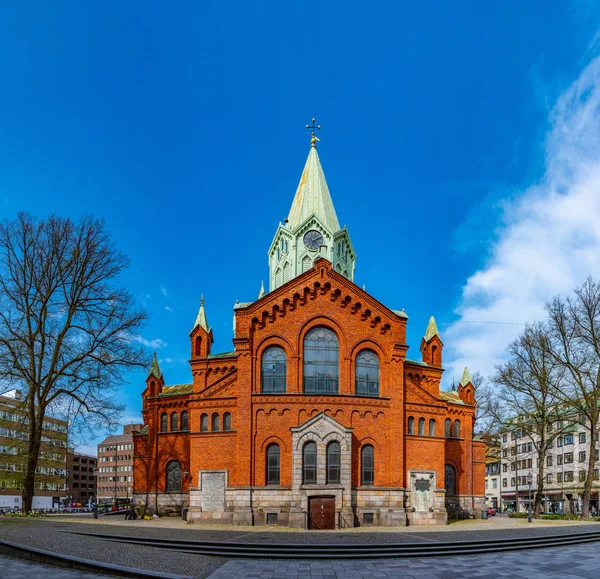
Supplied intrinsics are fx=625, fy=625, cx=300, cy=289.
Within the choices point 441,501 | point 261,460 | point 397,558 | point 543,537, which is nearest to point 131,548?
point 397,558

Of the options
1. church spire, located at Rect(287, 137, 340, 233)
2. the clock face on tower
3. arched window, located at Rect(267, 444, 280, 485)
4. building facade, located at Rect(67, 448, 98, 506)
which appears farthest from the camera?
building facade, located at Rect(67, 448, 98, 506)

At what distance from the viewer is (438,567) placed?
75.7ft

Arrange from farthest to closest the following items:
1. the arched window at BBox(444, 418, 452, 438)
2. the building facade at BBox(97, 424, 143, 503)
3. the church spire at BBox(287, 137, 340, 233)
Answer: the building facade at BBox(97, 424, 143, 503) → the church spire at BBox(287, 137, 340, 233) → the arched window at BBox(444, 418, 452, 438)

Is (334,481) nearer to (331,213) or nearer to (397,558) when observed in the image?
(397,558)

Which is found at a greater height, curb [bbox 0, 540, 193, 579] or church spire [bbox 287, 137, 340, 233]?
church spire [bbox 287, 137, 340, 233]

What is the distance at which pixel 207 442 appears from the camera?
1652 inches

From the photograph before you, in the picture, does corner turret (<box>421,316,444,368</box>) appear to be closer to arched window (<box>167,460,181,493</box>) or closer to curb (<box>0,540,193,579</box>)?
arched window (<box>167,460,181,493</box>)

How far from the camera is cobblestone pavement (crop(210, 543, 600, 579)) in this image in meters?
21.2

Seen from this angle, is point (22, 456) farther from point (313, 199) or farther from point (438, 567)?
point (438, 567)

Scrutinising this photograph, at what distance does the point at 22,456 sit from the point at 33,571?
30.6 meters

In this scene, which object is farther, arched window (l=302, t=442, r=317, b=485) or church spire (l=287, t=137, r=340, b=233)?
church spire (l=287, t=137, r=340, b=233)

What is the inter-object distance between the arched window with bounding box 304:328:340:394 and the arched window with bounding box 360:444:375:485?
429 cm

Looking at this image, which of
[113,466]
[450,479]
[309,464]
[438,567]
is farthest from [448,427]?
[113,466]

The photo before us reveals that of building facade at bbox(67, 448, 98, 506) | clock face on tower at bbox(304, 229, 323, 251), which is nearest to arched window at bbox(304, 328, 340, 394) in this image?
clock face on tower at bbox(304, 229, 323, 251)
